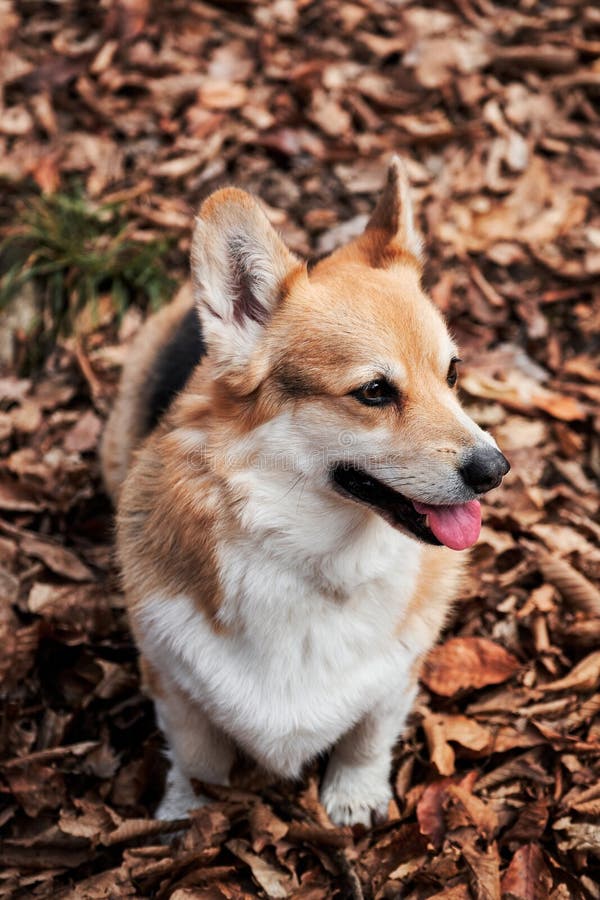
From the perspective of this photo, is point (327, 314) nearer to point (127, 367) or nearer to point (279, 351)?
point (279, 351)

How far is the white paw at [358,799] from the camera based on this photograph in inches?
120

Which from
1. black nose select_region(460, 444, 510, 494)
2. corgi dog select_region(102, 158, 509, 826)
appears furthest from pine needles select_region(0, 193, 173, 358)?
black nose select_region(460, 444, 510, 494)

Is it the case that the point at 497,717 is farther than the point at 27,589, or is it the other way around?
the point at 27,589

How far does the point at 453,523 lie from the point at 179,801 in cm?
156

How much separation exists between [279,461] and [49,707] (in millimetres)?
1670

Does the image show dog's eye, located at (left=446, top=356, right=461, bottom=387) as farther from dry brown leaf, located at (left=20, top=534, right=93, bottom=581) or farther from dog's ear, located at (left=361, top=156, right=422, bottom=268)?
dry brown leaf, located at (left=20, top=534, right=93, bottom=581)

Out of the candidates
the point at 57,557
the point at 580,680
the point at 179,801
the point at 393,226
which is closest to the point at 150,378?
the point at 57,557

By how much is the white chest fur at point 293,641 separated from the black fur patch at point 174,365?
978 mm

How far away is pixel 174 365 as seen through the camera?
3.50 m

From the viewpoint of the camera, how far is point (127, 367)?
13.4 ft

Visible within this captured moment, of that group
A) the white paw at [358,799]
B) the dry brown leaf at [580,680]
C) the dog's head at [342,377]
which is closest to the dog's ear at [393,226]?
the dog's head at [342,377]

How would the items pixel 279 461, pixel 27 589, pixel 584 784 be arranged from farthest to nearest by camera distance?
pixel 27 589, pixel 584 784, pixel 279 461

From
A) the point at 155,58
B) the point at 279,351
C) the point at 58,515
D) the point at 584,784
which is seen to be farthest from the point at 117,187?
the point at 584,784

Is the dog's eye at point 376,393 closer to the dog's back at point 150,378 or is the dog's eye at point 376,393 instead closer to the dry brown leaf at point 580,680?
the dog's back at point 150,378
